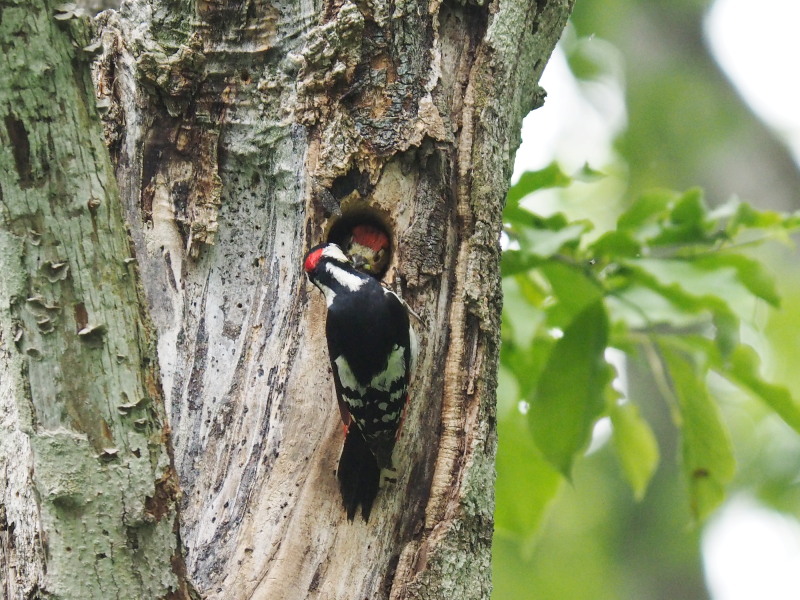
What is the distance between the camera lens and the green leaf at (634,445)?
11.7 ft

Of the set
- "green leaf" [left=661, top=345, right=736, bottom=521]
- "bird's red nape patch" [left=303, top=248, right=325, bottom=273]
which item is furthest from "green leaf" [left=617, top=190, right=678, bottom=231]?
"bird's red nape patch" [left=303, top=248, right=325, bottom=273]

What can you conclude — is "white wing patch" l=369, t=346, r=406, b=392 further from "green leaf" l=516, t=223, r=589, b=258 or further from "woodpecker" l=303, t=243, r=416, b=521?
"green leaf" l=516, t=223, r=589, b=258

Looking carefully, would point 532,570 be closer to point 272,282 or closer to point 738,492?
point 738,492

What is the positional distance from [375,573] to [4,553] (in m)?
0.92

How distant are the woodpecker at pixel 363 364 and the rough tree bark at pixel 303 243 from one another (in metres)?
0.05

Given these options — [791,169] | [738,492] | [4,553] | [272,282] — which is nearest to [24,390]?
[4,553]

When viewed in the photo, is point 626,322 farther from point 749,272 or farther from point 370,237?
point 370,237

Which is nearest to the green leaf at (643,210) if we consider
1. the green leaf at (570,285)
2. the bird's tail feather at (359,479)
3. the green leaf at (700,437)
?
the green leaf at (570,285)

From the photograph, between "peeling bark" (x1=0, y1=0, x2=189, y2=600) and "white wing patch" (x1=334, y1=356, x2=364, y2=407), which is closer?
"peeling bark" (x1=0, y1=0, x2=189, y2=600)

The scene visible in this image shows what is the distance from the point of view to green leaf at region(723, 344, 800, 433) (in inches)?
119

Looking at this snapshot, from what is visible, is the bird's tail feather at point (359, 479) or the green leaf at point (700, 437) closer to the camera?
the bird's tail feather at point (359, 479)

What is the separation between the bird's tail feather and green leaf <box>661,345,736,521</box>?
137cm

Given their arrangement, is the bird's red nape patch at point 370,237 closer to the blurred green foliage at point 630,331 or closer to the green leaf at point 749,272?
the blurred green foliage at point 630,331

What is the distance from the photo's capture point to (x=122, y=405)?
1.67 m
